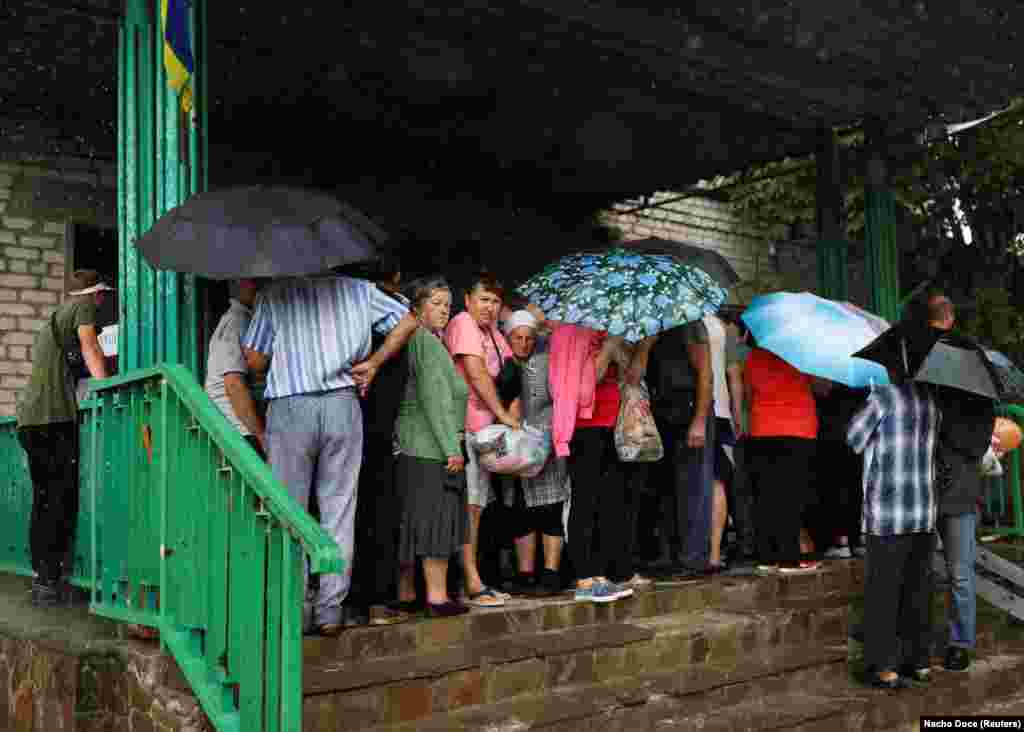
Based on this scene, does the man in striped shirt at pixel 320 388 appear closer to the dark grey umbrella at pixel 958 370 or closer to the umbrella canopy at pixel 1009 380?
the dark grey umbrella at pixel 958 370

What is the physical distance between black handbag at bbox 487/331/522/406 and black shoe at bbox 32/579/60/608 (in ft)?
7.84

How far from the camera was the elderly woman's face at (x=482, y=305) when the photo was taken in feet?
18.7

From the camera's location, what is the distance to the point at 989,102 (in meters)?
8.54

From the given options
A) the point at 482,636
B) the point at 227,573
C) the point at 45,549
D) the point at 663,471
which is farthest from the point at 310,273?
the point at 663,471

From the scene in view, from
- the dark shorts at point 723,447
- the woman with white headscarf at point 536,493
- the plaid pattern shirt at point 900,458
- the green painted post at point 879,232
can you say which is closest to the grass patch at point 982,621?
the plaid pattern shirt at point 900,458

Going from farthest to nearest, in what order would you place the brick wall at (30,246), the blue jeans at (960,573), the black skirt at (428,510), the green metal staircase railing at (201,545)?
1. the brick wall at (30,246)
2. the blue jeans at (960,573)
3. the black skirt at (428,510)
4. the green metal staircase railing at (201,545)

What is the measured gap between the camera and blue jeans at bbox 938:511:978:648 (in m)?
5.78

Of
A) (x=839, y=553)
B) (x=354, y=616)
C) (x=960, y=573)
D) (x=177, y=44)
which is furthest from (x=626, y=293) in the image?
(x=839, y=553)

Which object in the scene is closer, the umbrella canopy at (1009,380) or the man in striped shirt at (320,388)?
the man in striped shirt at (320,388)

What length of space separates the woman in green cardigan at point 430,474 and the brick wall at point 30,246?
4301mm

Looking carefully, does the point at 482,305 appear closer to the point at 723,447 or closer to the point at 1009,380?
the point at 723,447

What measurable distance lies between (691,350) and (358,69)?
338cm

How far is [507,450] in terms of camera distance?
5.51 meters

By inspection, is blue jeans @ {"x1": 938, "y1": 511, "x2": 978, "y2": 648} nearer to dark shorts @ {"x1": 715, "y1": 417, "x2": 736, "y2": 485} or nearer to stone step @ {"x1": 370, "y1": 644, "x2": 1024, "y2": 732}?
stone step @ {"x1": 370, "y1": 644, "x2": 1024, "y2": 732}
